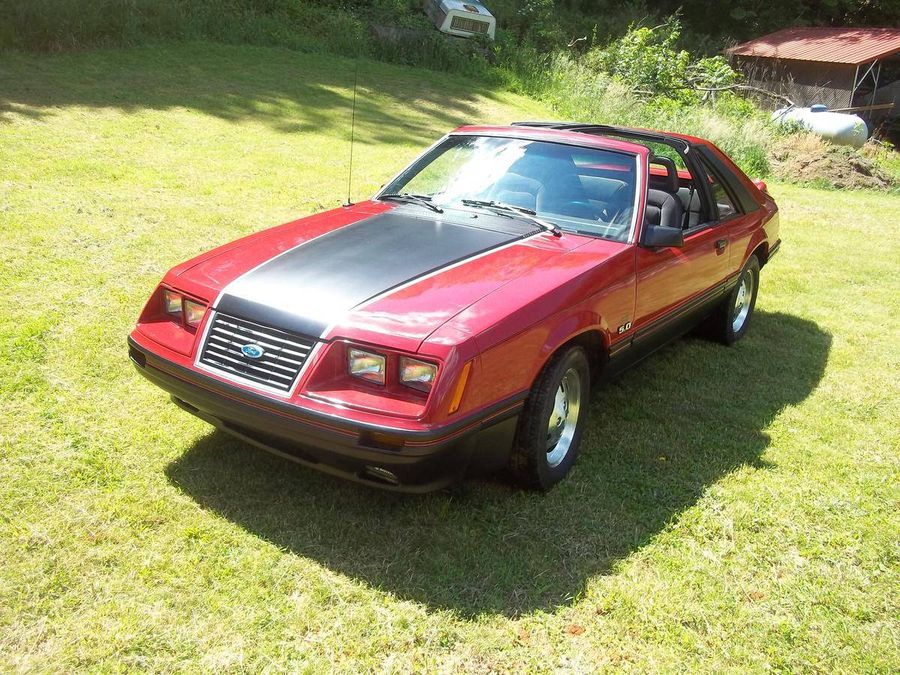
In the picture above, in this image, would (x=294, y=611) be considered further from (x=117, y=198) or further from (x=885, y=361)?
(x=117, y=198)

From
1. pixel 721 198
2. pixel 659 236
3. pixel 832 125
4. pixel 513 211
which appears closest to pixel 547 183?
pixel 513 211

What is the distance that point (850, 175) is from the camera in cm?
1384

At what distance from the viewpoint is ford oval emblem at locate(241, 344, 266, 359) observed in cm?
304

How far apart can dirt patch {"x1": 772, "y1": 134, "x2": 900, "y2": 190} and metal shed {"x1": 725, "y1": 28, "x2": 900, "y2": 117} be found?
22.3 feet

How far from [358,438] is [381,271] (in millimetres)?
859

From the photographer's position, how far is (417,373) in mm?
2893

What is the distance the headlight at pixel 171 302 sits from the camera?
349cm

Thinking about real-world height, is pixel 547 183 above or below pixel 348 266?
above

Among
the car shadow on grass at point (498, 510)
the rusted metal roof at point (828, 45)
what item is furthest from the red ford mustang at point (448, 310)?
the rusted metal roof at point (828, 45)

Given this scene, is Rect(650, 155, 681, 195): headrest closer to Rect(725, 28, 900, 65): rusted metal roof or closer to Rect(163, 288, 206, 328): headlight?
Rect(163, 288, 206, 328): headlight

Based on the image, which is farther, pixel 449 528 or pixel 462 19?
pixel 462 19

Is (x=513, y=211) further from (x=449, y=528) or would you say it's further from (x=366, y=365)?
(x=449, y=528)

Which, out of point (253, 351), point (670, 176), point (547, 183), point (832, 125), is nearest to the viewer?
point (253, 351)

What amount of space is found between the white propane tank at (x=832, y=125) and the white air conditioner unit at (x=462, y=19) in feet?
22.0
